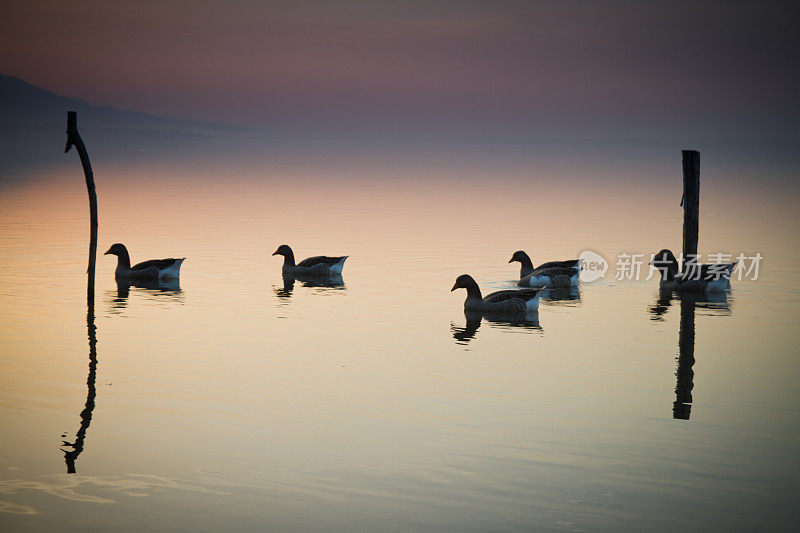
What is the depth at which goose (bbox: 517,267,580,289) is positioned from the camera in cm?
2577

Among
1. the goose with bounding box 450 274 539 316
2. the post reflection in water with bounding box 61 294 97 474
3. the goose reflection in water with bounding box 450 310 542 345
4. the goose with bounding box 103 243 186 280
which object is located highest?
the goose with bounding box 103 243 186 280

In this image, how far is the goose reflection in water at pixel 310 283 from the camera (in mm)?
25141

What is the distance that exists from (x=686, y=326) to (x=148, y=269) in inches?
531

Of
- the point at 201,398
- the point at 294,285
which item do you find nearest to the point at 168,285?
the point at 294,285

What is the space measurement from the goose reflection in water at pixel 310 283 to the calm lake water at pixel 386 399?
0.19m

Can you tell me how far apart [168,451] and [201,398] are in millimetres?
2333

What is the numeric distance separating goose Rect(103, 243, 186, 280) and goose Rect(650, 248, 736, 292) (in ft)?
41.2

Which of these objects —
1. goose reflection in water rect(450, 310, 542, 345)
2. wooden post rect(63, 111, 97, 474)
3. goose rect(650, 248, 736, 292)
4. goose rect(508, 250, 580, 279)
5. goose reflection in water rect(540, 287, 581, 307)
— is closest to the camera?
wooden post rect(63, 111, 97, 474)

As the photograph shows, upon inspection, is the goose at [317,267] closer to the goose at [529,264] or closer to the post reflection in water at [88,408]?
the goose at [529,264]

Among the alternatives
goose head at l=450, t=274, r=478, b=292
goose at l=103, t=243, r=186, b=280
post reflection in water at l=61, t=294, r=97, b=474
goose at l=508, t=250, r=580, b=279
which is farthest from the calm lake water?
goose at l=103, t=243, r=186, b=280

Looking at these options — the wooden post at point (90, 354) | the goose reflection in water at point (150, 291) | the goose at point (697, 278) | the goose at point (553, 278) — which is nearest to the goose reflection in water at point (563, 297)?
the goose at point (553, 278)

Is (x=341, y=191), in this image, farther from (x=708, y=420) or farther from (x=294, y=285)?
(x=708, y=420)

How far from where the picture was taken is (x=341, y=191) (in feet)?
201

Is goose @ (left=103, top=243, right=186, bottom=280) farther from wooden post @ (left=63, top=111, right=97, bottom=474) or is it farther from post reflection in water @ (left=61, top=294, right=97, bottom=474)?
post reflection in water @ (left=61, top=294, right=97, bottom=474)
